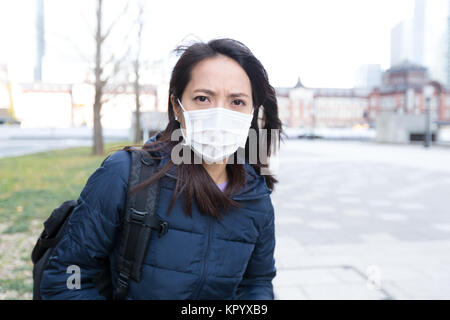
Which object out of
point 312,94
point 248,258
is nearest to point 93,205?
point 248,258

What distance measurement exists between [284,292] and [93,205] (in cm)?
261

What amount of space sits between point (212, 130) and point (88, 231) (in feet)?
2.03

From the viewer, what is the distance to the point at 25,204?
6906mm

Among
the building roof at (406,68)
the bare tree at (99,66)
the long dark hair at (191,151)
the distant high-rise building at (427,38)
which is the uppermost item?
the distant high-rise building at (427,38)

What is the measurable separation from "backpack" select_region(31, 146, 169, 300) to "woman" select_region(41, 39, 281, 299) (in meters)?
0.03

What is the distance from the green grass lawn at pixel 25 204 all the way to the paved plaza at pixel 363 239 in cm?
229

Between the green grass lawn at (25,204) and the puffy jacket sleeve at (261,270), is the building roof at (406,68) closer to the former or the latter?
the green grass lawn at (25,204)

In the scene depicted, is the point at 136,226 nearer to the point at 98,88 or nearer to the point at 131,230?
the point at 131,230

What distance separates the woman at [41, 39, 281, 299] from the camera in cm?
149

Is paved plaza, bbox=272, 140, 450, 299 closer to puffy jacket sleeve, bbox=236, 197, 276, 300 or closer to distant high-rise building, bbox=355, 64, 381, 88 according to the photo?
puffy jacket sleeve, bbox=236, 197, 276, 300

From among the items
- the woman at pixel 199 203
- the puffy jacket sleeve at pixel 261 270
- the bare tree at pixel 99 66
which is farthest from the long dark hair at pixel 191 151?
the bare tree at pixel 99 66

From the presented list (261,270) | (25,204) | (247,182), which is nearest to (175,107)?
(247,182)

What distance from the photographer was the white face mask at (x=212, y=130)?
1.73 meters

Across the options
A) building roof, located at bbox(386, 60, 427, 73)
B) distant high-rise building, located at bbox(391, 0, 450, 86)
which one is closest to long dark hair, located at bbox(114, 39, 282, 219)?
building roof, located at bbox(386, 60, 427, 73)
